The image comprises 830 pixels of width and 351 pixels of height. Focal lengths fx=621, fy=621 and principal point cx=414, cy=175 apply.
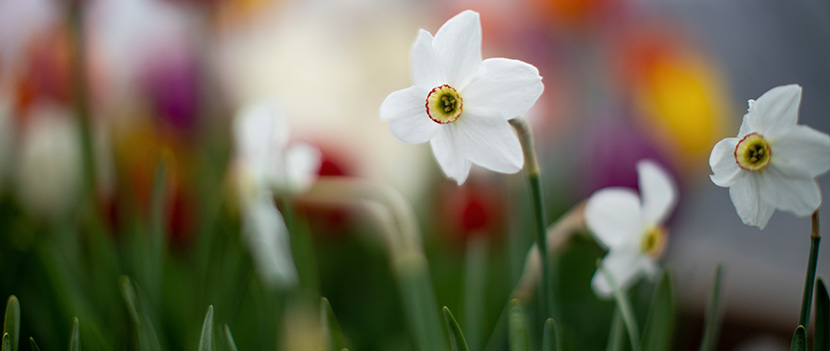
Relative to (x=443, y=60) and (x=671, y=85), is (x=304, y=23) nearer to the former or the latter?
(x=671, y=85)

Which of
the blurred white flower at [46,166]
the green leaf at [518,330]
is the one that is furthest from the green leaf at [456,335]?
the blurred white flower at [46,166]

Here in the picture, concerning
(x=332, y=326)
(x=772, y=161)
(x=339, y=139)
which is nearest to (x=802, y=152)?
(x=772, y=161)

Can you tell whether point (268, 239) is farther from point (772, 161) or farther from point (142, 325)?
point (772, 161)

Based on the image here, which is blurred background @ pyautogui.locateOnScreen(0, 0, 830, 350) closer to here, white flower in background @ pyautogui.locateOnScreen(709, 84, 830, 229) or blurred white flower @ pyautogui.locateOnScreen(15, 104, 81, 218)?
blurred white flower @ pyautogui.locateOnScreen(15, 104, 81, 218)

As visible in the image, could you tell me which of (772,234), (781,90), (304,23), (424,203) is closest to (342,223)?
(424,203)

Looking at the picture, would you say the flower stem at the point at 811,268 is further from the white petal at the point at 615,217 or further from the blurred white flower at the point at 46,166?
the blurred white flower at the point at 46,166
